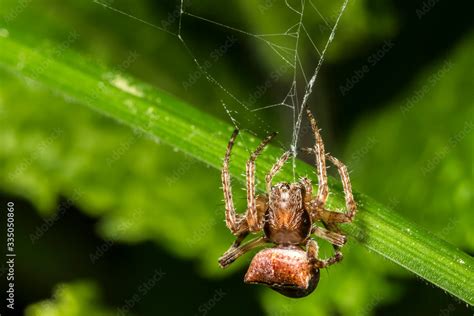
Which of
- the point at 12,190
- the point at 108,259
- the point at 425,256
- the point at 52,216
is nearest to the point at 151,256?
the point at 108,259

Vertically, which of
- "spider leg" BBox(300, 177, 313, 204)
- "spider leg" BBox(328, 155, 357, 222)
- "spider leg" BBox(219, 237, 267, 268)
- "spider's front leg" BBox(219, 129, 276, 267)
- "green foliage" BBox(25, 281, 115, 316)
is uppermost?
"spider leg" BBox(328, 155, 357, 222)

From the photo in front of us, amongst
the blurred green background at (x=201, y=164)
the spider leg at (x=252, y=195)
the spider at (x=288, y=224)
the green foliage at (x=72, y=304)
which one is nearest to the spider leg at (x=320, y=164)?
the spider at (x=288, y=224)

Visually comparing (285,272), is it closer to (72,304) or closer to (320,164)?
(320,164)

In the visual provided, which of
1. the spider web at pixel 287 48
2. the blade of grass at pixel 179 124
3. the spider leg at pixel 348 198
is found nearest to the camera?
the blade of grass at pixel 179 124

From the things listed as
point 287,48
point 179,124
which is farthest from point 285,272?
point 287,48

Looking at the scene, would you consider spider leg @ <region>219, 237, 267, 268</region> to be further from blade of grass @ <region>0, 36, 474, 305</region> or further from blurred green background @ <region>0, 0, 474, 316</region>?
blade of grass @ <region>0, 36, 474, 305</region>

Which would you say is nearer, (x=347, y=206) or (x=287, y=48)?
(x=347, y=206)

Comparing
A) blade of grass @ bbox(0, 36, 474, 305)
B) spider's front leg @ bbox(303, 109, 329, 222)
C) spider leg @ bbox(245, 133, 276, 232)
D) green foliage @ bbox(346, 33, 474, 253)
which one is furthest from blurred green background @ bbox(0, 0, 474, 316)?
spider's front leg @ bbox(303, 109, 329, 222)

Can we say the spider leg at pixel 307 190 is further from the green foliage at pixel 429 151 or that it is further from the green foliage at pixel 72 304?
the green foliage at pixel 72 304
